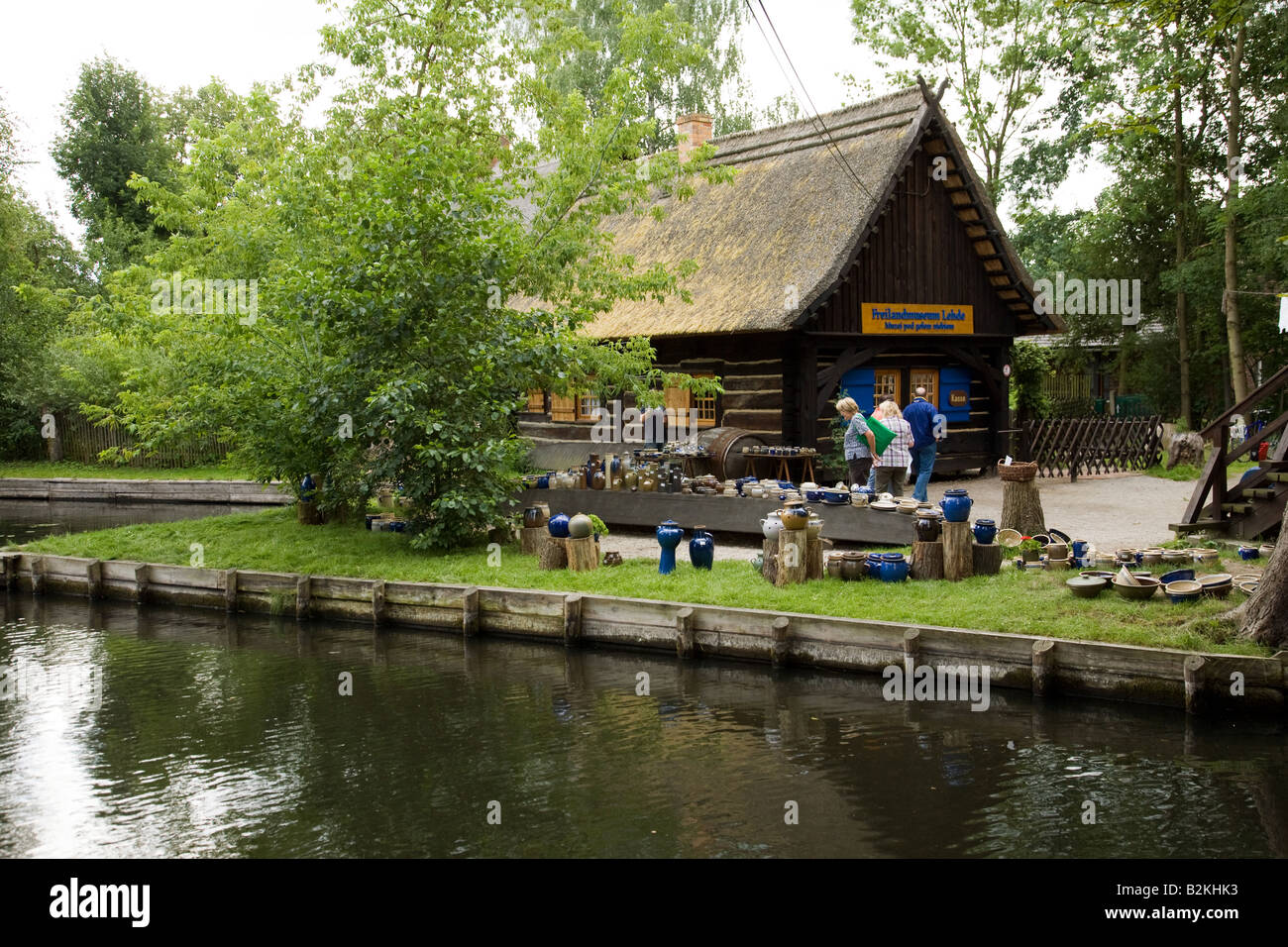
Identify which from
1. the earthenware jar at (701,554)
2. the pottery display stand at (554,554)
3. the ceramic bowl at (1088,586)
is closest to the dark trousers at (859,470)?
the earthenware jar at (701,554)

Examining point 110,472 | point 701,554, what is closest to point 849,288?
point 701,554

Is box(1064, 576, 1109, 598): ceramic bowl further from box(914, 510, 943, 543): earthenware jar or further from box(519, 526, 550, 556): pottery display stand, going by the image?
box(519, 526, 550, 556): pottery display stand

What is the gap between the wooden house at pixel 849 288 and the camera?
63.3 feet

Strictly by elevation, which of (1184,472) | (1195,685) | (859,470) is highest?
(859,470)

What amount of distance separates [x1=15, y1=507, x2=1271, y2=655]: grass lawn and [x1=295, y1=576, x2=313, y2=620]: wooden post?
35 centimetres

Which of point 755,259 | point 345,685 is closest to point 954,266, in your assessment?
point 755,259

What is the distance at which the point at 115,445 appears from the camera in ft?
98.2

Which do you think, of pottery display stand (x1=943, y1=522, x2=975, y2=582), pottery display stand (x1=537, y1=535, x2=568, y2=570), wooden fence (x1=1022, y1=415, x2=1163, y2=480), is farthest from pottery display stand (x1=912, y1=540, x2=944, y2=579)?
wooden fence (x1=1022, y1=415, x2=1163, y2=480)

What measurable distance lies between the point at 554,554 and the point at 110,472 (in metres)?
19.8

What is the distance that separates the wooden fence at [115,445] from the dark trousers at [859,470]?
59.4 ft

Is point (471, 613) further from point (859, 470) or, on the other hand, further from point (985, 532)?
point (859, 470)

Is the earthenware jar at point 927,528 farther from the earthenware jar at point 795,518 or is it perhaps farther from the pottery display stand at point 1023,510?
the pottery display stand at point 1023,510

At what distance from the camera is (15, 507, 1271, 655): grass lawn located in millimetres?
9609
